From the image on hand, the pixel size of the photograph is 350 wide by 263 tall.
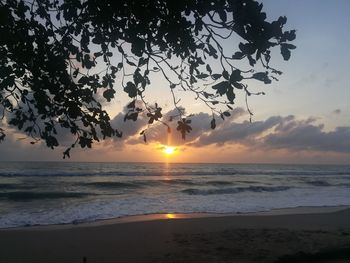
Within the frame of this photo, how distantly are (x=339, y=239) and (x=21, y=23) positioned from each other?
29.8 ft

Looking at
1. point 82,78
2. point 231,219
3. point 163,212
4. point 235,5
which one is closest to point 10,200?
point 163,212

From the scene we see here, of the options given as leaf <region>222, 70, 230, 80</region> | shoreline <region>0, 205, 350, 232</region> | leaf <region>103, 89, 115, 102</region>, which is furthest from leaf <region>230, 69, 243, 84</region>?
shoreline <region>0, 205, 350, 232</region>

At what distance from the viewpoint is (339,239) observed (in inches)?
399

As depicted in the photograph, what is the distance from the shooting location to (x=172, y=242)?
35.2 ft

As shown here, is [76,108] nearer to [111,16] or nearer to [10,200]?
[111,16]

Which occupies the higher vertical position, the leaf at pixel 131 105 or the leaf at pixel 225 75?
the leaf at pixel 225 75


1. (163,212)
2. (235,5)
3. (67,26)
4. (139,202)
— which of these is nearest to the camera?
(235,5)

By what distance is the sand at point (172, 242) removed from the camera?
8.89 metres

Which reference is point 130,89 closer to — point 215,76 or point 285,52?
point 215,76

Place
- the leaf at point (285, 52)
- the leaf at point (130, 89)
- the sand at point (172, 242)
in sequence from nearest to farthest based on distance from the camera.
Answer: the leaf at point (285, 52)
the leaf at point (130, 89)
the sand at point (172, 242)

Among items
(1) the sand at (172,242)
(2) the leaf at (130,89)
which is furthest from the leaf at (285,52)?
(1) the sand at (172,242)

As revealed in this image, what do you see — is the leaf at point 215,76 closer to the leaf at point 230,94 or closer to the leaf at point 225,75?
the leaf at point 225,75

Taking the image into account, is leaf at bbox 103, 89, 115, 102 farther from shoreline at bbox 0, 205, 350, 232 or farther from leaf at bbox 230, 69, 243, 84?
shoreline at bbox 0, 205, 350, 232

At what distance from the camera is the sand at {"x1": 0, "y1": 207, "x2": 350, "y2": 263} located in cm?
889
